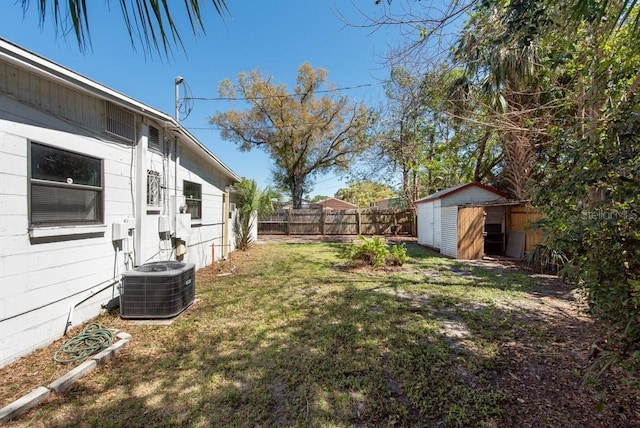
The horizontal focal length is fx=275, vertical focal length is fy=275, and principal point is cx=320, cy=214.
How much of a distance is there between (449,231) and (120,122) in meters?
8.70

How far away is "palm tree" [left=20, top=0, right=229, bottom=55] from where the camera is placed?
75 cm

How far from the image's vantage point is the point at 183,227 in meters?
5.48

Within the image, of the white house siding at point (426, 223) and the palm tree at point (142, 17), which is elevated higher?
the palm tree at point (142, 17)

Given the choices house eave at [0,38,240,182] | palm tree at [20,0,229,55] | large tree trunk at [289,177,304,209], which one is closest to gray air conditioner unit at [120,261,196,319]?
house eave at [0,38,240,182]

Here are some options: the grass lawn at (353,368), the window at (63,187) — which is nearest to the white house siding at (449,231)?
the grass lawn at (353,368)

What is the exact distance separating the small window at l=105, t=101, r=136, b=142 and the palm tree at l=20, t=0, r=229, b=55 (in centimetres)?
363

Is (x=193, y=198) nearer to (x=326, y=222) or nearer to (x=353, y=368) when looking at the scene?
(x=353, y=368)

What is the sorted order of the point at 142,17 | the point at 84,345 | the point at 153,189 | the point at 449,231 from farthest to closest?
the point at 449,231 < the point at 153,189 < the point at 84,345 < the point at 142,17

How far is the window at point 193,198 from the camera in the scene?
6.14m

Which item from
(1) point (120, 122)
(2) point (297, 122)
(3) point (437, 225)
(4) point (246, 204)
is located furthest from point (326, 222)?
(1) point (120, 122)

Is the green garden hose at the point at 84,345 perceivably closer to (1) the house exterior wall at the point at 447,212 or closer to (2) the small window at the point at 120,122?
(2) the small window at the point at 120,122

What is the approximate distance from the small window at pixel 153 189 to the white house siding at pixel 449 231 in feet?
25.4

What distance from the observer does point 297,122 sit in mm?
17688

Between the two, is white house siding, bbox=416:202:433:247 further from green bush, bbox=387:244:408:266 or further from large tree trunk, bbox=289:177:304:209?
large tree trunk, bbox=289:177:304:209
